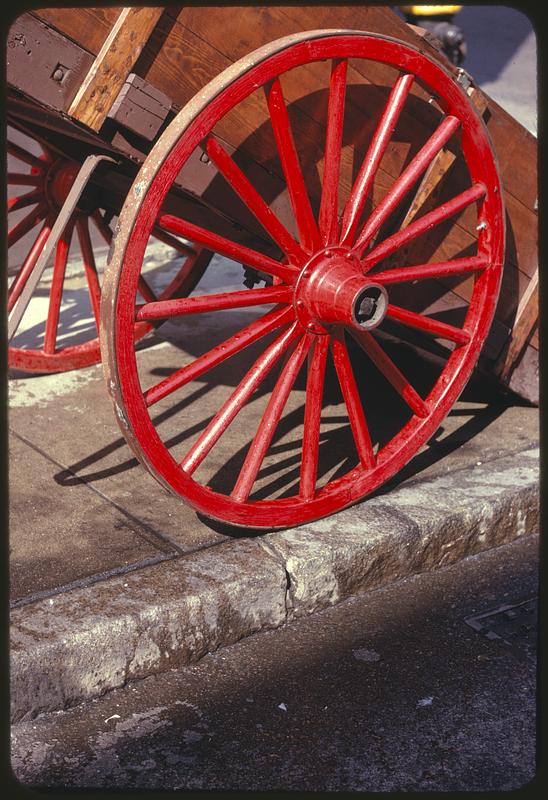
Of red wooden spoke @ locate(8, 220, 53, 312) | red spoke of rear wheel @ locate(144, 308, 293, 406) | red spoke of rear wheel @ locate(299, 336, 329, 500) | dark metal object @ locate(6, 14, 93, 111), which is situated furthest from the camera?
red wooden spoke @ locate(8, 220, 53, 312)

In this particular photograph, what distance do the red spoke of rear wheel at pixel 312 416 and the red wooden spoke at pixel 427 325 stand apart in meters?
0.22

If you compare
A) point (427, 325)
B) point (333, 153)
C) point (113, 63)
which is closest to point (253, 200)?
point (333, 153)

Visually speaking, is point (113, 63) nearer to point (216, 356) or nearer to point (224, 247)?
point (224, 247)

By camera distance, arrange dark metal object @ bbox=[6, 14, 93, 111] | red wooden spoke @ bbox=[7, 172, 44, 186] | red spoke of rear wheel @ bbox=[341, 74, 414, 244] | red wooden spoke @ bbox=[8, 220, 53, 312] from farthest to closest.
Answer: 1. red wooden spoke @ bbox=[8, 220, 53, 312]
2. red wooden spoke @ bbox=[7, 172, 44, 186]
3. red spoke of rear wheel @ bbox=[341, 74, 414, 244]
4. dark metal object @ bbox=[6, 14, 93, 111]

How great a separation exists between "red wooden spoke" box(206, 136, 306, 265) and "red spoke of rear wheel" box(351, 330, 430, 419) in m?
0.34

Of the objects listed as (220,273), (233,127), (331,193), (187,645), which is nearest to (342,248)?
(331,193)

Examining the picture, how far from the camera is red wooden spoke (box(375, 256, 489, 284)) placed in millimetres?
3080

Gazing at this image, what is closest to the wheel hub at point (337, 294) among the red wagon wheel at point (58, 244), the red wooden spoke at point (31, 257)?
the red wagon wheel at point (58, 244)

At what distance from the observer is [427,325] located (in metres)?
3.25

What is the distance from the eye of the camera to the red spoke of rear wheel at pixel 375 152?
2971 mm

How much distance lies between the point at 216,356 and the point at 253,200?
428 millimetres

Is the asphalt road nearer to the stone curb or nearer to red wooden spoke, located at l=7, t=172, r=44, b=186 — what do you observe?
the stone curb

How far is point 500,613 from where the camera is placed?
9.96 ft

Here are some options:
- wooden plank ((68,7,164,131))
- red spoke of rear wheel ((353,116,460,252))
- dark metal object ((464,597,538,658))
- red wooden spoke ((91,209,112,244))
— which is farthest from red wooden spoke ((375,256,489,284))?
red wooden spoke ((91,209,112,244))
